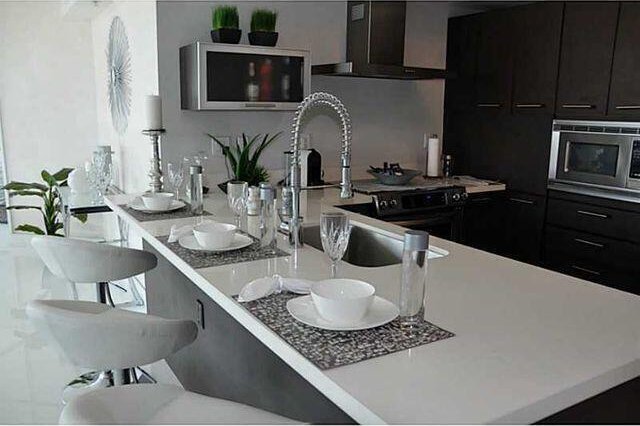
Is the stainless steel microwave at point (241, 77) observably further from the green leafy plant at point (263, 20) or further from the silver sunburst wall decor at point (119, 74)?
the silver sunburst wall decor at point (119, 74)

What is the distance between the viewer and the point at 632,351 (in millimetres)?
1189

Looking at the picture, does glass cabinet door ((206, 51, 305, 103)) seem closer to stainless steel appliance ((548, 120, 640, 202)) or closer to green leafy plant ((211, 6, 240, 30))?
green leafy plant ((211, 6, 240, 30))

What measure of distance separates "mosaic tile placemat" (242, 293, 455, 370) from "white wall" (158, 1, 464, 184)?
7.86 ft

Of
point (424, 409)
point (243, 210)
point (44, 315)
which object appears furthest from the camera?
point (243, 210)

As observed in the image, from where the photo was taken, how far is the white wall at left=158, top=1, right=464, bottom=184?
3.42 m

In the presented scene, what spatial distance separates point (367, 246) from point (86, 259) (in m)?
1.22

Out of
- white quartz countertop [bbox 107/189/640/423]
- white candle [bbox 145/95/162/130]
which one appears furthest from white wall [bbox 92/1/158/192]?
white quartz countertop [bbox 107/189/640/423]

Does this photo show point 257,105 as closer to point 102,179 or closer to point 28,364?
point 102,179

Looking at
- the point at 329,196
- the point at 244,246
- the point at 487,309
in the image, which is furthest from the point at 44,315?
the point at 329,196

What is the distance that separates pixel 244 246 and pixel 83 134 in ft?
14.7

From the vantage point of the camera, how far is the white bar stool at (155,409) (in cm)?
124

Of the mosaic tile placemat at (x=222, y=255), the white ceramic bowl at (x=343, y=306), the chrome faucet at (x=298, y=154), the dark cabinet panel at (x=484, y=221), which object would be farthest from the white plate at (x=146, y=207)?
the dark cabinet panel at (x=484, y=221)

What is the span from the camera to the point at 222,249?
190 centimetres

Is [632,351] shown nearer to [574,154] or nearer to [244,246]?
[244,246]
